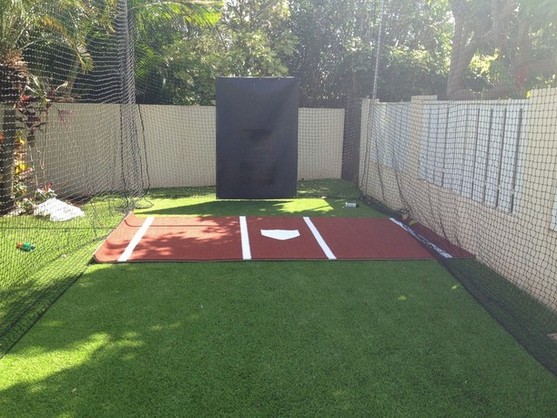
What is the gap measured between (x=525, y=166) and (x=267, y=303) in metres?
3.16

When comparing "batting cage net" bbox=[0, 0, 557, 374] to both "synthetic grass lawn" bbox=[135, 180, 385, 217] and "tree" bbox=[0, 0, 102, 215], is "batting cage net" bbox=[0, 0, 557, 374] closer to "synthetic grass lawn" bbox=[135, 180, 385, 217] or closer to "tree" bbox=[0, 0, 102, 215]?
"tree" bbox=[0, 0, 102, 215]

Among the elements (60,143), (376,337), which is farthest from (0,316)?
(60,143)

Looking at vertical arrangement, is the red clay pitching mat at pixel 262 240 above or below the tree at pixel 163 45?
below

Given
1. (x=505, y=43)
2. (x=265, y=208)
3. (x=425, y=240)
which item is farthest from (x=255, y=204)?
(x=505, y=43)

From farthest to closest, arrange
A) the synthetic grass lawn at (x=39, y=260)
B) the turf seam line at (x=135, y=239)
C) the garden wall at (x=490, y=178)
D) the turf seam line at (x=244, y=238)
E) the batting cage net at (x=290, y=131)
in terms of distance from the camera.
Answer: the turf seam line at (x=244, y=238) < the turf seam line at (x=135, y=239) < the batting cage net at (x=290, y=131) < the garden wall at (x=490, y=178) < the synthetic grass lawn at (x=39, y=260)

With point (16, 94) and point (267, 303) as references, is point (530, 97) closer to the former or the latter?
point (267, 303)

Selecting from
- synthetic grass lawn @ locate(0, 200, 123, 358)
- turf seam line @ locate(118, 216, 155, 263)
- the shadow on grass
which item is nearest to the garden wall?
the shadow on grass

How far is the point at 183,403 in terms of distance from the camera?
308 centimetres

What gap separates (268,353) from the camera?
12.2 ft

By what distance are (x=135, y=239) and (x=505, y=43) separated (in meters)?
8.12

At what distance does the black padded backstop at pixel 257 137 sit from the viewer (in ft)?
32.3

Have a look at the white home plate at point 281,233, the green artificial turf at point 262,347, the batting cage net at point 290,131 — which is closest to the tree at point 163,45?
the batting cage net at point 290,131

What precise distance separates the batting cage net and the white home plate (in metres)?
1.83

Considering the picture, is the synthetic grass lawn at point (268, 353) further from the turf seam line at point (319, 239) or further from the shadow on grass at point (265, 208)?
the shadow on grass at point (265, 208)
